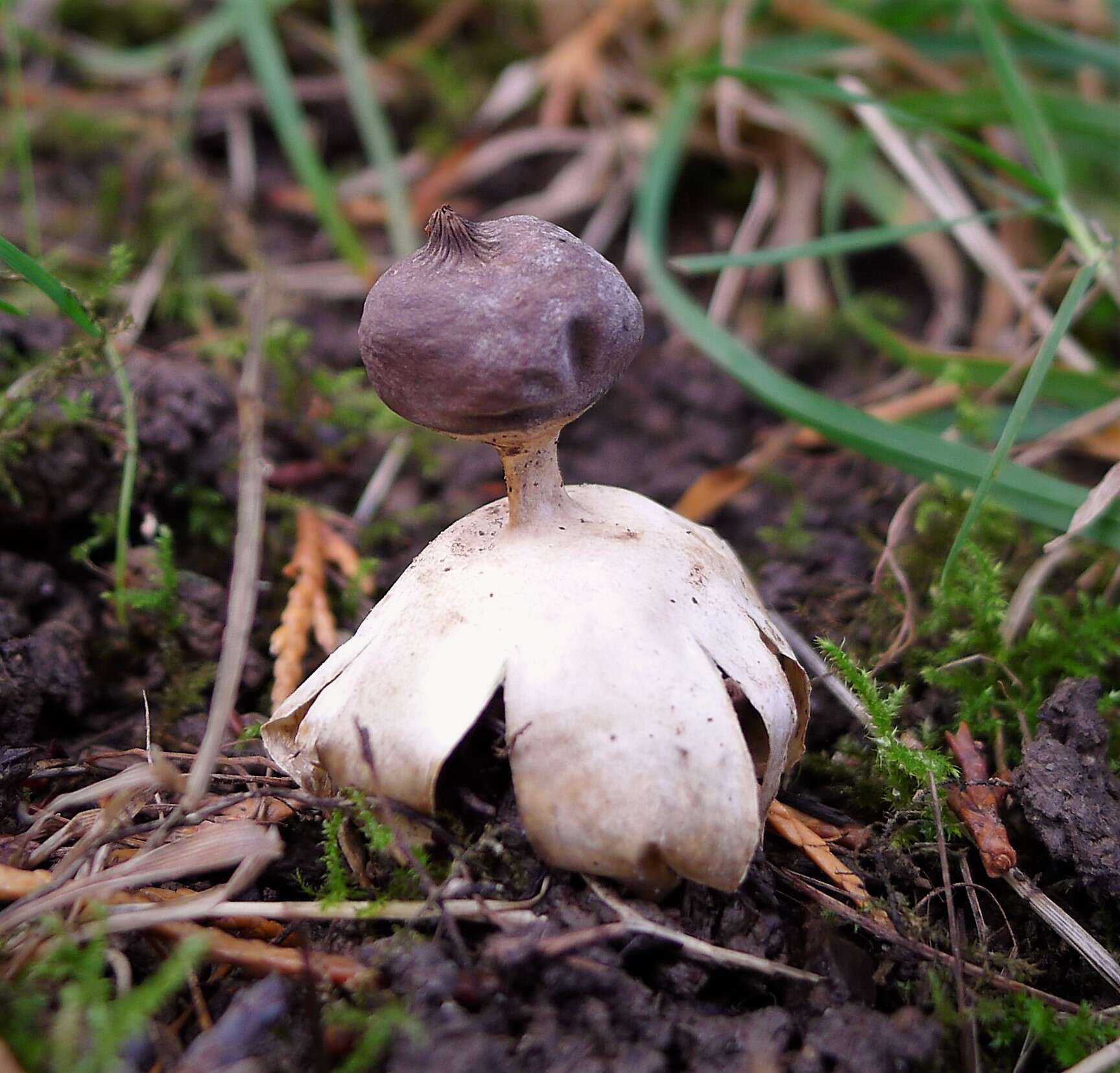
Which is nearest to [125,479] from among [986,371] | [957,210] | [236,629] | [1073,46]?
[236,629]

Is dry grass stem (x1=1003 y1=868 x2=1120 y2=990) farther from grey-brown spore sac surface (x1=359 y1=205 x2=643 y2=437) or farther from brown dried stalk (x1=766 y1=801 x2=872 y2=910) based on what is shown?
grey-brown spore sac surface (x1=359 y1=205 x2=643 y2=437)

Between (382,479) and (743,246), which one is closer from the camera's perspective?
(382,479)

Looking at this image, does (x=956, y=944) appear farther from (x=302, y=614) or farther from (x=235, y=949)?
(x=302, y=614)

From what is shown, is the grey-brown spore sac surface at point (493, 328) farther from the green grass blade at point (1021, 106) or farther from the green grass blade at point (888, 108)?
the green grass blade at point (1021, 106)

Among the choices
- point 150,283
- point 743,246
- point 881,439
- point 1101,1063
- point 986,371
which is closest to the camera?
point 1101,1063

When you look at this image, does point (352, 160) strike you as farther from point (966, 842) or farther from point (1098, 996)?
point (1098, 996)

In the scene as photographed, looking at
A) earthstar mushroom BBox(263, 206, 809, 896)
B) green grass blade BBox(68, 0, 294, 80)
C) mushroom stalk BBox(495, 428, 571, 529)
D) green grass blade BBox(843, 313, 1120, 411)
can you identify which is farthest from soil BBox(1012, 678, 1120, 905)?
green grass blade BBox(68, 0, 294, 80)

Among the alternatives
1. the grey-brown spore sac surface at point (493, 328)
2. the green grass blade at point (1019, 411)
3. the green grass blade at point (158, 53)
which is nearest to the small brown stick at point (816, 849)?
the green grass blade at point (1019, 411)
